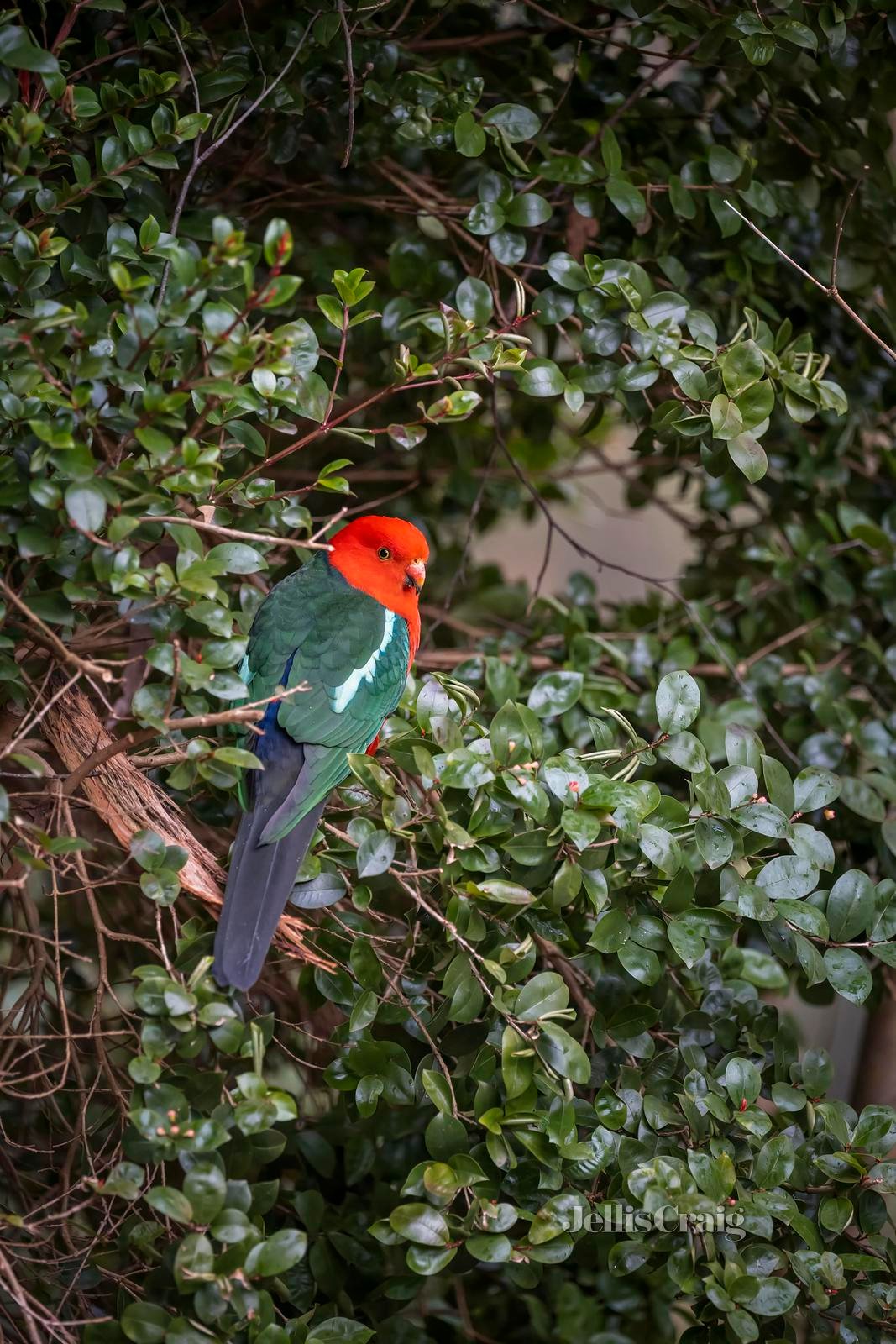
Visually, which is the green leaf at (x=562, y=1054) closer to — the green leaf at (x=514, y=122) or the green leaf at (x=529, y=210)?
the green leaf at (x=529, y=210)

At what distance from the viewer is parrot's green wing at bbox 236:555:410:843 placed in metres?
1.97

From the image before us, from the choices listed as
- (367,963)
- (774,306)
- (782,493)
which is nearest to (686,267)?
(774,306)

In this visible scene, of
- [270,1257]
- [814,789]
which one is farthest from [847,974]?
[270,1257]

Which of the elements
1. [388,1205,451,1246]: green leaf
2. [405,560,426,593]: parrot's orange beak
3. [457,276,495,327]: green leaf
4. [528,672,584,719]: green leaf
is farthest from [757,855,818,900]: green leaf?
[457,276,495,327]: green leaf

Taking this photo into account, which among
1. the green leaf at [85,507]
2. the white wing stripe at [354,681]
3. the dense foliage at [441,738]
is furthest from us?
the white wing stripe at [354,681]

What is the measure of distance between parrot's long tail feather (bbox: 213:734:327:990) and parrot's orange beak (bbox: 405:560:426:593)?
632 mm

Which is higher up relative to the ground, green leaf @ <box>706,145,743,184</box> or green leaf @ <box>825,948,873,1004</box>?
green leaf @ <box>706,145,743,184</box>

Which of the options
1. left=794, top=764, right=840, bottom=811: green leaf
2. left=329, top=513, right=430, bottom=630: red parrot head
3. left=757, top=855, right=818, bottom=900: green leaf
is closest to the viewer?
left=757, top=855, right=818, bottom=900: green leaf

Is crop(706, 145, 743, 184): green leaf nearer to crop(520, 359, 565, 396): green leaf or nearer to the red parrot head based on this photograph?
crop(520, 359, 565, 396): green leaf

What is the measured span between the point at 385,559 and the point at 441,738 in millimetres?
722

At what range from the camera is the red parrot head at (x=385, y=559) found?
239 cm

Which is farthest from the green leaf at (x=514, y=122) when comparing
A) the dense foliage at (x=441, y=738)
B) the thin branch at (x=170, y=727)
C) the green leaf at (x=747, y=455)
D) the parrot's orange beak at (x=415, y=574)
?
the thin branch at (x=170, y=727)

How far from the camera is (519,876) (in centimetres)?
180

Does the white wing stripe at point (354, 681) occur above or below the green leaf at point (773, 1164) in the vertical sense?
above
